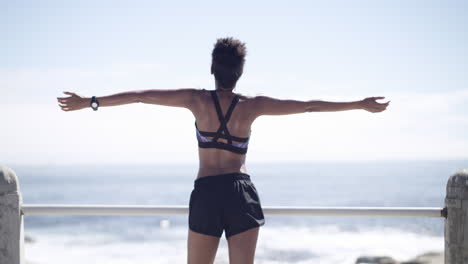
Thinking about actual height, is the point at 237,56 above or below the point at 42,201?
above

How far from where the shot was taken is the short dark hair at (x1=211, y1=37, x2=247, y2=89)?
9.41ft

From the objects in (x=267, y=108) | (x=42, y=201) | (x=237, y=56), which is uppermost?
(x=237, y=56)

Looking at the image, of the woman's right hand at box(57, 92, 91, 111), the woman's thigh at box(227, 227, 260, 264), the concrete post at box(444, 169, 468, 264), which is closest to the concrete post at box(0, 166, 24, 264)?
the woman's right hand at box(57, 92, 91, 111)

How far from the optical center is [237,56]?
288 centimetres

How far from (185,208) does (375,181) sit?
5760 cm

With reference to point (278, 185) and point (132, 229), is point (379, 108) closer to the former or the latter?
point (132, 229)

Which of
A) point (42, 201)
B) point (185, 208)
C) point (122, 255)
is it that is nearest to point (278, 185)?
point (42, 201)

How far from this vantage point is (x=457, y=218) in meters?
3.31

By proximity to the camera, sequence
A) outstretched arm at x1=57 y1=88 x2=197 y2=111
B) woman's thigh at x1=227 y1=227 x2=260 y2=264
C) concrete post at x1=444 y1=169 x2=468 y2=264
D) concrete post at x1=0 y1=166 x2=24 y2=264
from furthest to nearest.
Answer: concrete post at x1=0 y1=166 x2=24 y2=264 → concrete post at x1=444 y1=169 x2=468 y2=264 → outstretched arm at x1=57 y1=88 x2=197 y2=111 → woman's thigh at x1=227 y1=227 x2=260 y2=264

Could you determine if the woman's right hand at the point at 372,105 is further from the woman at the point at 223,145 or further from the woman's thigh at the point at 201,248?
the woman's thigh at the point at 201,248

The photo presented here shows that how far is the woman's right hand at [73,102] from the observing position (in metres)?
2.97

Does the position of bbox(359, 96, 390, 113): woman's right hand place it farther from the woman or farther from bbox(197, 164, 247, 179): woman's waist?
bbox(197, 164, 247, 179): woman's waist

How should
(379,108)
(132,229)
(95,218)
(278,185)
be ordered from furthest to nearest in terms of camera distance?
(278,185) → (95,218) → (132,229) → (379,108)

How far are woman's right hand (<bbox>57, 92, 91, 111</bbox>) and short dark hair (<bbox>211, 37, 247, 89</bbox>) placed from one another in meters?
0.83
